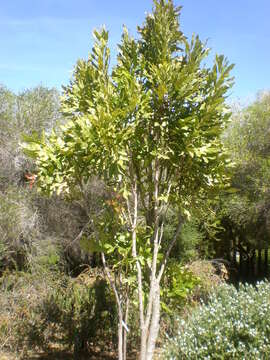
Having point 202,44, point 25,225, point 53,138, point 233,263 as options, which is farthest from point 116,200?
point 233,263

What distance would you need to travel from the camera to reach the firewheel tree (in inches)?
145

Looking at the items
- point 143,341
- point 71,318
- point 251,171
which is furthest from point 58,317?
point 251,171

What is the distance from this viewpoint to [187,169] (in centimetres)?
416

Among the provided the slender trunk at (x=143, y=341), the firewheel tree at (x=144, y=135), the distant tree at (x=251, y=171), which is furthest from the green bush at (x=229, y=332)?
the distant tree at (x=251, y=171)

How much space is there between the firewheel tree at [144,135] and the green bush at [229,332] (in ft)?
1.83

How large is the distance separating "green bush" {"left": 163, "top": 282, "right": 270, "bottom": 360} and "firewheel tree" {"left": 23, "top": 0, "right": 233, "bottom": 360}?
559 mm

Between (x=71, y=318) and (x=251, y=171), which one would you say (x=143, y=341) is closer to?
(x=71, y=318)

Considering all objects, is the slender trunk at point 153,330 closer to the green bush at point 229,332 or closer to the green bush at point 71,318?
the green bush at point 229,332

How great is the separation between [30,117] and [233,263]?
1127 cm

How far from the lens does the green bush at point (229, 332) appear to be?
10.5ft

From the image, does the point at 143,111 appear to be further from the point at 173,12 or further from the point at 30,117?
the point at 30,117

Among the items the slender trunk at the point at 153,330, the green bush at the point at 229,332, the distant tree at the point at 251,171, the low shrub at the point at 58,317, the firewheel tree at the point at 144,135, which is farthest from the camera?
the distant tree at the point at 251,171

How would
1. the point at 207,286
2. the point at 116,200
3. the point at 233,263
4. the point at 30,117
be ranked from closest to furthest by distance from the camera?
the point at 116,200, the point at 207,286, the point at 30,117, the point at 233,263

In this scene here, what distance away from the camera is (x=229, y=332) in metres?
3.34
